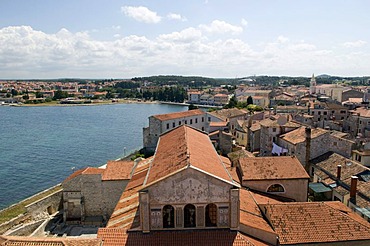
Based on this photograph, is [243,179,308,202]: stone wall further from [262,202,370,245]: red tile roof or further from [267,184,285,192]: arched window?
[262,202,370,245]: red tile roof

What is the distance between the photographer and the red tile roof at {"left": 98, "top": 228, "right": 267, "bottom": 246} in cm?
1616

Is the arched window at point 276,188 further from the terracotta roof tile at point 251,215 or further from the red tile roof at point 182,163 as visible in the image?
the red tile roof at point 182,163

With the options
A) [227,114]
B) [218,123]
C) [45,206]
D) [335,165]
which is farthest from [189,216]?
[227,114]

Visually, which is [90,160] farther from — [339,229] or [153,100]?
[153,100]

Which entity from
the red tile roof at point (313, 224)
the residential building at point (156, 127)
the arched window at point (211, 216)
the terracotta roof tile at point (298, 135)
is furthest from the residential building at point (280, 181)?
the residential building at point (156, 127)

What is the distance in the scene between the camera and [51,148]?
6475cm

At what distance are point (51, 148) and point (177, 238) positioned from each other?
179ft

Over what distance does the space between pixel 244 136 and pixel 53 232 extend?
105 ft

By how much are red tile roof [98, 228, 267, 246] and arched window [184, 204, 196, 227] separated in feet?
1.26

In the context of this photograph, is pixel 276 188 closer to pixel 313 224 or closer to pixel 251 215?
pixel 313 224

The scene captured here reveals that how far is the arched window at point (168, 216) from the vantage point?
1705 cm

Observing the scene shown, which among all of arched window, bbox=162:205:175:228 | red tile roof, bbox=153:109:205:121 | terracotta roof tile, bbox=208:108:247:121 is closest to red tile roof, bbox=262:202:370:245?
arched window, bbox=162:205:175:228

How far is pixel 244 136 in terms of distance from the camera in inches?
1999

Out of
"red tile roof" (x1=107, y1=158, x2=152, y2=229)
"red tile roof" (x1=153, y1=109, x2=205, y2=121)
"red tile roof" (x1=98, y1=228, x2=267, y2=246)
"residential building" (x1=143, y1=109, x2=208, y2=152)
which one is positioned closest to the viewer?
"red tile roof" (x1=98, y1=228, x2=267, y2=246)
